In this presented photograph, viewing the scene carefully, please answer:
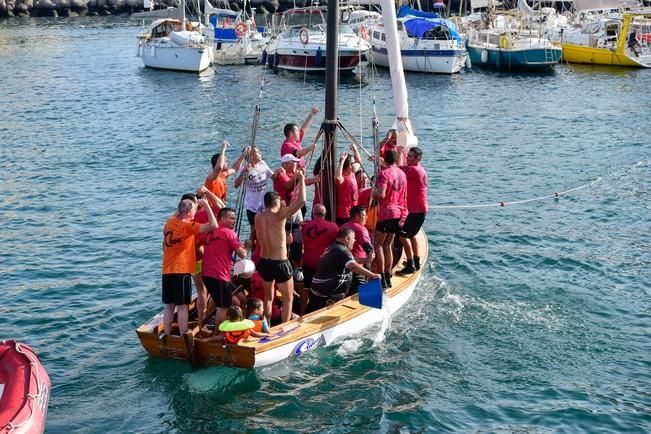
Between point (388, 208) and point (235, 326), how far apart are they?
351cm

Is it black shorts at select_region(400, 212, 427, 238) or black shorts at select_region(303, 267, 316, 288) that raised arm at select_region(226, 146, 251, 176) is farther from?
black shorts at select_region(400, 212, 427, 238)

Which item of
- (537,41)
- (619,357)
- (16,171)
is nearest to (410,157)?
(619,357)

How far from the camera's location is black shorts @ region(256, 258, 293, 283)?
12.2 m

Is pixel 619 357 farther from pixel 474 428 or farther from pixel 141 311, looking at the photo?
pixel 141 311

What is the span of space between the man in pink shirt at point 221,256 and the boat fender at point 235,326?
17.6 inches

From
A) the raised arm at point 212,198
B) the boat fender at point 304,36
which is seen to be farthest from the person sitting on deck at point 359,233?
the boat fender at point 304,36

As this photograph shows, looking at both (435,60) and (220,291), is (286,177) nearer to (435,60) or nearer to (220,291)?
(220,291)

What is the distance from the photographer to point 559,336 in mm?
13789

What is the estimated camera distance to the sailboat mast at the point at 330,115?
13.0 meters

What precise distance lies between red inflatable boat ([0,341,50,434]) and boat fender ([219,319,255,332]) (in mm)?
2346

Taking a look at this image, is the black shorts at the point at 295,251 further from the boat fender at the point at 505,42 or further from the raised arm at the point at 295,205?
the boat fender at the point at 505,42

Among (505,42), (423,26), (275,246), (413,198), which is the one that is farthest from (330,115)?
(505,42)

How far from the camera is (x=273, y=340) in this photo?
11.9 m

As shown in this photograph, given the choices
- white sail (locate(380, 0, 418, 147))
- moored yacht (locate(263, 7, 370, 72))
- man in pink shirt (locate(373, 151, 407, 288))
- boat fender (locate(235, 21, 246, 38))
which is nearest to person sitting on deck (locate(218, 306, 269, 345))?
man in pink shirt (locate(373, 151, 407, 288))
